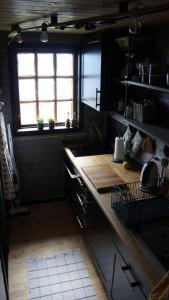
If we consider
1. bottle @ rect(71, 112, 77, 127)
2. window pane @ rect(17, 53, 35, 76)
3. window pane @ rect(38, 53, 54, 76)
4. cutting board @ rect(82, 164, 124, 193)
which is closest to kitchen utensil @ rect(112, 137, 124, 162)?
cutting board @ rect(82, 164, 124, 193)

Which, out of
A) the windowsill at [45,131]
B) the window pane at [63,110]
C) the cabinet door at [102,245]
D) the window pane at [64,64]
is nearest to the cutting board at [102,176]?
the cabinet door at [102,245]

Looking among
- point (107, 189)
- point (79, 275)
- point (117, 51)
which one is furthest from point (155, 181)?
point (117, 51)

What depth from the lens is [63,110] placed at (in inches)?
142

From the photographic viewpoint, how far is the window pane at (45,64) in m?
3.30

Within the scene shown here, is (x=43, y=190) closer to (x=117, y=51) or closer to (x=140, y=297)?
(x=117, y=51)

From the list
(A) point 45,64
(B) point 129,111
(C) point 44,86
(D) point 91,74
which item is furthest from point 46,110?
(B) point 129,111

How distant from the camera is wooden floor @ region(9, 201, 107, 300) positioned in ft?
8.17

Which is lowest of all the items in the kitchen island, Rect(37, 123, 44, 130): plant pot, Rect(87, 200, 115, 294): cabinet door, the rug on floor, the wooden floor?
the rug on floor

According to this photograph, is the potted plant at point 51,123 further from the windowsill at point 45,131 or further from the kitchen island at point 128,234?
the kitchen island at point 128,234

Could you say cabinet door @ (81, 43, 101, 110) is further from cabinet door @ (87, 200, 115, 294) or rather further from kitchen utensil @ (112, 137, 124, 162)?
cabinet door @ (87, 200, 115, 294)

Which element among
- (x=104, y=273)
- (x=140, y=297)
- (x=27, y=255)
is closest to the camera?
(x=140, y=297)

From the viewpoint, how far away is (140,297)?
5.20 feet

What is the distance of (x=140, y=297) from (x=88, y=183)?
1069mm

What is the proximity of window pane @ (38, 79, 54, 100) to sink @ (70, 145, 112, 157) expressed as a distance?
715 millimetres
